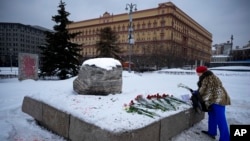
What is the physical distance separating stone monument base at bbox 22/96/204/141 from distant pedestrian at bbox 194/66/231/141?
514 millimetres

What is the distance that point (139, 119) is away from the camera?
9.80 feet

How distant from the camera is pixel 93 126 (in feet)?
9.03

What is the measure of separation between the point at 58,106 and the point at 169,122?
7.64ft

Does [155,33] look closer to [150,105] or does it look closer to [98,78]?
[98,78]

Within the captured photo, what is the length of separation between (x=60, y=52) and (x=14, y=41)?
4570 cm

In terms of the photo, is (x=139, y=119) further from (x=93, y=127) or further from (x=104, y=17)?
(x=104, y=17)

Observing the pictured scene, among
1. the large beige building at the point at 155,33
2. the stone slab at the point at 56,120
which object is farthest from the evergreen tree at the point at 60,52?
the large beige building at the point at 155,33

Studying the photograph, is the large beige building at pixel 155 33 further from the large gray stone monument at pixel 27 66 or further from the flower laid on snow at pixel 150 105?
the flower laid on snow at pixel 150 105

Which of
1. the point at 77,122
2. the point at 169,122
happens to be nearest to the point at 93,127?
the point at 77,122

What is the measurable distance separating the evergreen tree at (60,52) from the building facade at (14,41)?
35825mm

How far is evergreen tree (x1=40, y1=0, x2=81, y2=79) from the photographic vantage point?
1466 cm

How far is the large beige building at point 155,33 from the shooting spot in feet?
136

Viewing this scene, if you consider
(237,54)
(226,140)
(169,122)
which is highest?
(237,54)

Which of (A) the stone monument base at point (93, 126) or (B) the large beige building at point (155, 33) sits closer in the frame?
(A) the stone monument base at point (93, 126)
